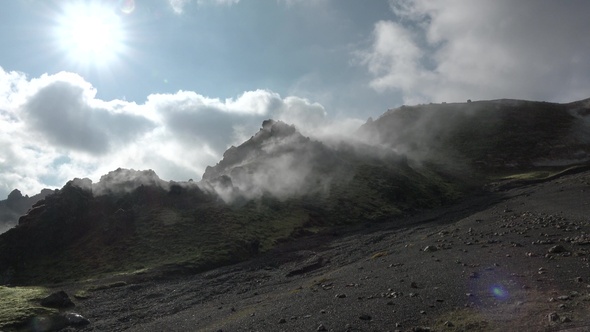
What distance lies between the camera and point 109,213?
8762 centimetres

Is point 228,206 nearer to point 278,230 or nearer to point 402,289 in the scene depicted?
point 278,230

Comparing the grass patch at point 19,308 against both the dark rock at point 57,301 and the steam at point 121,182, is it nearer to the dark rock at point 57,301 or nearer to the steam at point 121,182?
the dark rock at point 57,301

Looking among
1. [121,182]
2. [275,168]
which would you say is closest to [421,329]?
[121,182]

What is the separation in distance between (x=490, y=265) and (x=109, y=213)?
263 ft

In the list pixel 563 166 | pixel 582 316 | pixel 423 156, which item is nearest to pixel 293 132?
pixel 423 156

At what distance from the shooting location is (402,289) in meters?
28.2

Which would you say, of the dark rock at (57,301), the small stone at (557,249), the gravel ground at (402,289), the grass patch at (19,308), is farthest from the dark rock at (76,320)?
the small stone at (557,249)

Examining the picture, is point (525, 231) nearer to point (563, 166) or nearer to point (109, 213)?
point (109, 213)

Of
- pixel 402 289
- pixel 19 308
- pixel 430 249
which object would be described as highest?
pixel 19 308

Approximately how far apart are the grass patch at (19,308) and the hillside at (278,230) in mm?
418

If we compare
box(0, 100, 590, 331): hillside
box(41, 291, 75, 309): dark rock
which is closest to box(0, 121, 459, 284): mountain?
box(0, 100, 590, 331): hillside

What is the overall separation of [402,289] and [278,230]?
5970 cm

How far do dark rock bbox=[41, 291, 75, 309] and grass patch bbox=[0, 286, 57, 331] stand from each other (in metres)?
1.08

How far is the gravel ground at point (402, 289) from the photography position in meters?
21.0
